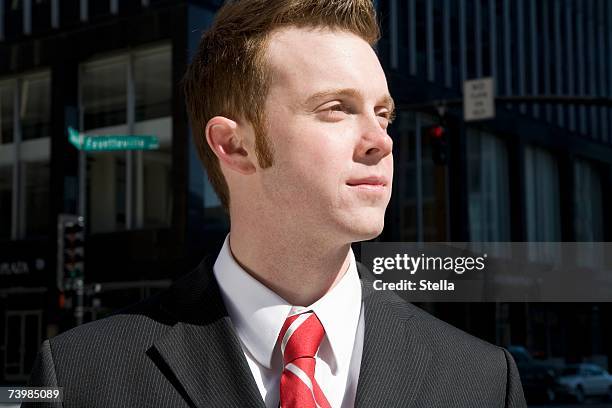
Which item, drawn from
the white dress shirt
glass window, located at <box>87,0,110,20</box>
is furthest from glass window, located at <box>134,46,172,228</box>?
the white dress shirt

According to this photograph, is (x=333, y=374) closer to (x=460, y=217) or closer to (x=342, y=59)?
(x=342, y=59)

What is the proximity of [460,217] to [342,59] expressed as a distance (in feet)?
103

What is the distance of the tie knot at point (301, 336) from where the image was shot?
7.28 feet

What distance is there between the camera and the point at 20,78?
31.1 m

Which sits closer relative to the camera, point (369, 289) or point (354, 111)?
point (354, 111)

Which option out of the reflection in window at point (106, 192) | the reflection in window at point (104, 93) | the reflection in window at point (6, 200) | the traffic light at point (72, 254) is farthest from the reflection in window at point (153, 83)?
the traffic light at point (72, 254)

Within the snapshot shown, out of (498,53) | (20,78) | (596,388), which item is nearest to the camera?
(596,388)

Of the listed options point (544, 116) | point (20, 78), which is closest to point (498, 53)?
point (544, 116)

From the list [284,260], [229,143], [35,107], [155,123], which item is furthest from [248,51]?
[35,107]

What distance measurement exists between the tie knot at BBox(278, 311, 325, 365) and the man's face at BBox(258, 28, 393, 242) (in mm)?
223

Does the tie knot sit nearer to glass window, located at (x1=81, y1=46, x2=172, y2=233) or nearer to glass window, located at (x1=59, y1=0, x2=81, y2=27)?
glass window, located at (x1=81, y1=46, x2=172, y2=233)

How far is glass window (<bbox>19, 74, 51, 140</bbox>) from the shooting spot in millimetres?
30312

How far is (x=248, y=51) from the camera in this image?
2.30 meters

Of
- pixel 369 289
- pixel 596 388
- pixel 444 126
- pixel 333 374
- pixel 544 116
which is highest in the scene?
pixel 544 116
